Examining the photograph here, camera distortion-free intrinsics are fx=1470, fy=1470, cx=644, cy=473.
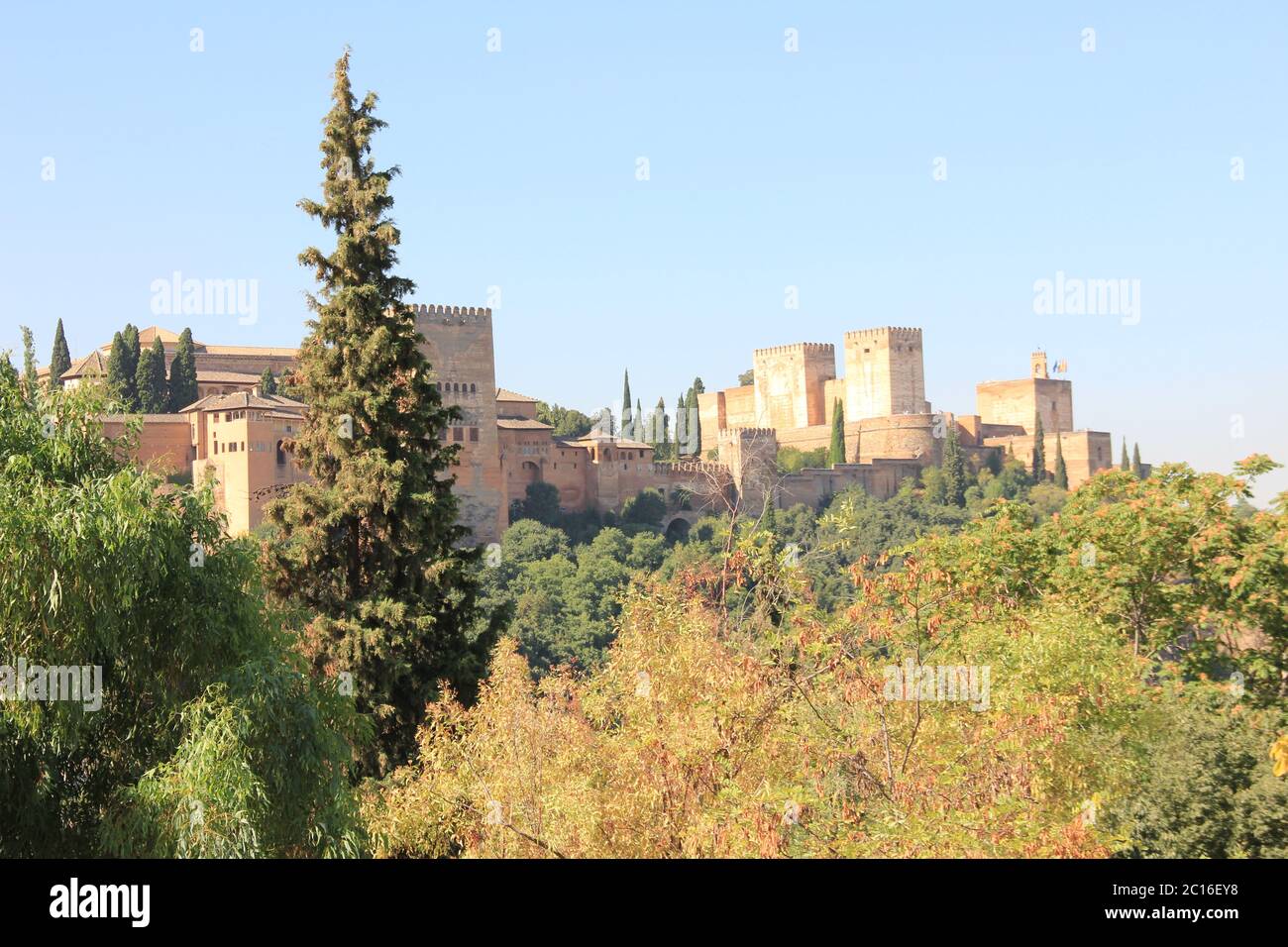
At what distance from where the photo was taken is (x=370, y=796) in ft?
46.2

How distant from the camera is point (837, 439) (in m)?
77.8

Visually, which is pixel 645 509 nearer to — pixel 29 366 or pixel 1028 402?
pixel 1028 402

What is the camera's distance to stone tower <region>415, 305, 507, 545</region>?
58.3 m

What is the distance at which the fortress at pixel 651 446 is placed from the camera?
54281 mm

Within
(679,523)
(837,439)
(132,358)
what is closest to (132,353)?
(132,358)

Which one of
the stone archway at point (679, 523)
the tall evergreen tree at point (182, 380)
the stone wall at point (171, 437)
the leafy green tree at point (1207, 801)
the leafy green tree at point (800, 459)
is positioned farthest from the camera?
the leafy green tree at point (800, 459)

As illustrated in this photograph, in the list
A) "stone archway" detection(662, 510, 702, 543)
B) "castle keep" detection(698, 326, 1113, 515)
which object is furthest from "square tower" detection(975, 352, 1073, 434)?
"stone archway" detection(662, 510, 702, 543)

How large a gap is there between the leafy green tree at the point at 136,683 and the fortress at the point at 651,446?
26.3m

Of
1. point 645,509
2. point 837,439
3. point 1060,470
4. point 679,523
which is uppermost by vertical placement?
point 837,439

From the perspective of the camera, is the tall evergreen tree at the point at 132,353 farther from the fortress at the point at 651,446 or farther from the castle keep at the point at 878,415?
the castle keep at the point at 878,415

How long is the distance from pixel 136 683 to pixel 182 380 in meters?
53.4

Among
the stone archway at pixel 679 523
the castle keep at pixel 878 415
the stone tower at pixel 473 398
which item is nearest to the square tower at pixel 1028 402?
the castle keep at pixel 878 415
